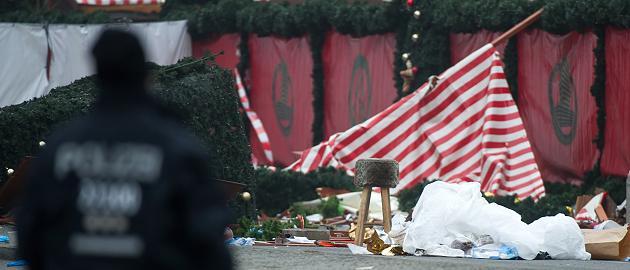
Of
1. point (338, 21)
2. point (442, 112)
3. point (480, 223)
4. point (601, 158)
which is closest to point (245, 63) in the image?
point (338, 21)

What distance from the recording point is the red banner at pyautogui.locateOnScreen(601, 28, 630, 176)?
19.2 m

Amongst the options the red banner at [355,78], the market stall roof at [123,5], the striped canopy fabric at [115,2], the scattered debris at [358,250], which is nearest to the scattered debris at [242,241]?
the scattered debris at [358,250]

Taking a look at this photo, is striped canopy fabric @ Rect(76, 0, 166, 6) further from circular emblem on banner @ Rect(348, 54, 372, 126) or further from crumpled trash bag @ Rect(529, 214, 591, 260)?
crumpled trash bag @ Rect(529, 214, 591, 260)

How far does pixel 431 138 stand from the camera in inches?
800

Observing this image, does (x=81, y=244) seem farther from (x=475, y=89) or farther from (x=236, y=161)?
(x=475, y=89)

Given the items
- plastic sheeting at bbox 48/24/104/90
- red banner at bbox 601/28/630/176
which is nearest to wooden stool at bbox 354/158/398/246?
red banner at bbox 601/28/630/176

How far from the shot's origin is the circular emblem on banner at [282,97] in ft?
84.1

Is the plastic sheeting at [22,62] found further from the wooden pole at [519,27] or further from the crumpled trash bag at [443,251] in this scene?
the crumpled trash bag at [443,251]

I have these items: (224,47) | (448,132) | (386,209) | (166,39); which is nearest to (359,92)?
(224,47)

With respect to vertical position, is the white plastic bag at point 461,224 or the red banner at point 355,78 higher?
the red banner at point 355,78

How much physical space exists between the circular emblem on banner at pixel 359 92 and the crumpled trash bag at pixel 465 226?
12.0 meters

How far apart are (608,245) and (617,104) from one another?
739 centimetres

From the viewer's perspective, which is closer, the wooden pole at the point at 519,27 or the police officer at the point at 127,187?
the police officer at the point at 127,187

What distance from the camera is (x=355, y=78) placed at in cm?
2447
